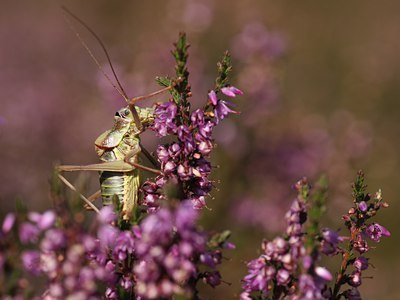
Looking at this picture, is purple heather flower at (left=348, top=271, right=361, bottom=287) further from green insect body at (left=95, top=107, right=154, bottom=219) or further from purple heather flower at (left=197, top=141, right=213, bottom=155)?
green insect body at (left=95, top=107, right=154, bottom=219)

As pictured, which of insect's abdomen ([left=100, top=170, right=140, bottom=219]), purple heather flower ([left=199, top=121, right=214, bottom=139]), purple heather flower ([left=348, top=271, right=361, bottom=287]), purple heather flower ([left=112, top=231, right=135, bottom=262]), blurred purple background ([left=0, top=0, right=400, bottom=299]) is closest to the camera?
purple heather flower ([left=112, top=231, right=135, bottom=262])

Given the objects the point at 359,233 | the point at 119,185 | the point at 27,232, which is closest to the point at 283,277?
the point at 359,233

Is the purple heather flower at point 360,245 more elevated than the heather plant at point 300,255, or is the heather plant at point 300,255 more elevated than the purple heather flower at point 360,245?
the purple heather flower at point 360,245

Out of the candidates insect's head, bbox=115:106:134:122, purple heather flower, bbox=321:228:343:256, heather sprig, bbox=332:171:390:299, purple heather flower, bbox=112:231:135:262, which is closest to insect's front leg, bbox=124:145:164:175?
insect's head, bbox=115:106:134:122

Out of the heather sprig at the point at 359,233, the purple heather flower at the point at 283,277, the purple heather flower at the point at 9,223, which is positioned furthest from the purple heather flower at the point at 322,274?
the purple heather flower at the point at 9,223

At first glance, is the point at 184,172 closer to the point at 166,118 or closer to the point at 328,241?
the point at 166,118

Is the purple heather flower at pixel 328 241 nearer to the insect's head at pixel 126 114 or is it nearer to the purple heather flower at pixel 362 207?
the purple heather flower at pixel 362 207


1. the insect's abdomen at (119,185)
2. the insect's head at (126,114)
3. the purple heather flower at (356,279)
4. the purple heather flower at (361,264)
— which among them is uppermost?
the insect's head at (126,114)
